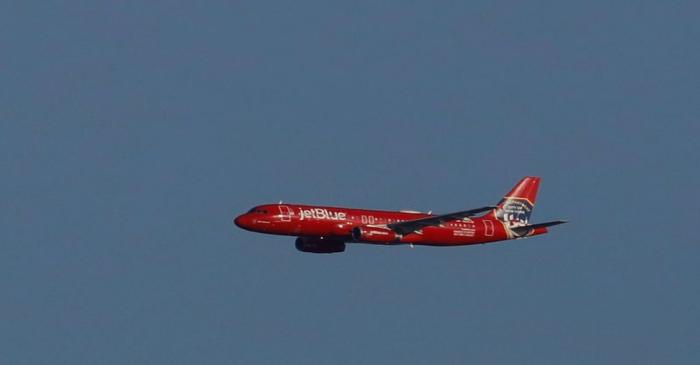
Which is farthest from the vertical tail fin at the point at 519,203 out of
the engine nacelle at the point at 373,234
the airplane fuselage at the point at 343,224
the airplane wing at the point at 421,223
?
the engine nacelle at the point at 373,234

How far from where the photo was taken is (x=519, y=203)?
462ft

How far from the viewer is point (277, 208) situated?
125 m

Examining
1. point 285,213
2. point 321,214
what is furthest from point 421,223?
point 285,213

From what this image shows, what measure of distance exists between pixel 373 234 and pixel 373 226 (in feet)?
4.18

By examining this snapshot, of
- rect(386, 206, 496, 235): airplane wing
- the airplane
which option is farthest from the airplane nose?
rect(386, 206, 496, 235): airplane wing

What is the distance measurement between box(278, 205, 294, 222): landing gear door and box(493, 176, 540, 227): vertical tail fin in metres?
21.4

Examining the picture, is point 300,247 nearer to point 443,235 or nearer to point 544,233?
point 443,235

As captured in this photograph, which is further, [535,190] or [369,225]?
[535,190]

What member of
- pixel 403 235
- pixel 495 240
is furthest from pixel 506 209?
pixel 403 235

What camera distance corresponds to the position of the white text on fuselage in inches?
4953

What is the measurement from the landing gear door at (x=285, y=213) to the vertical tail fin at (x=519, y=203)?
2140 centimetres

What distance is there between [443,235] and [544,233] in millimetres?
10540

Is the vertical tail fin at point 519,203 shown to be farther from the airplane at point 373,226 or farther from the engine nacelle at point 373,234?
the engine nacelle at point 373,234

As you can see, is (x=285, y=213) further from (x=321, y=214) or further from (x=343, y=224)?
(x=343, y=224)
